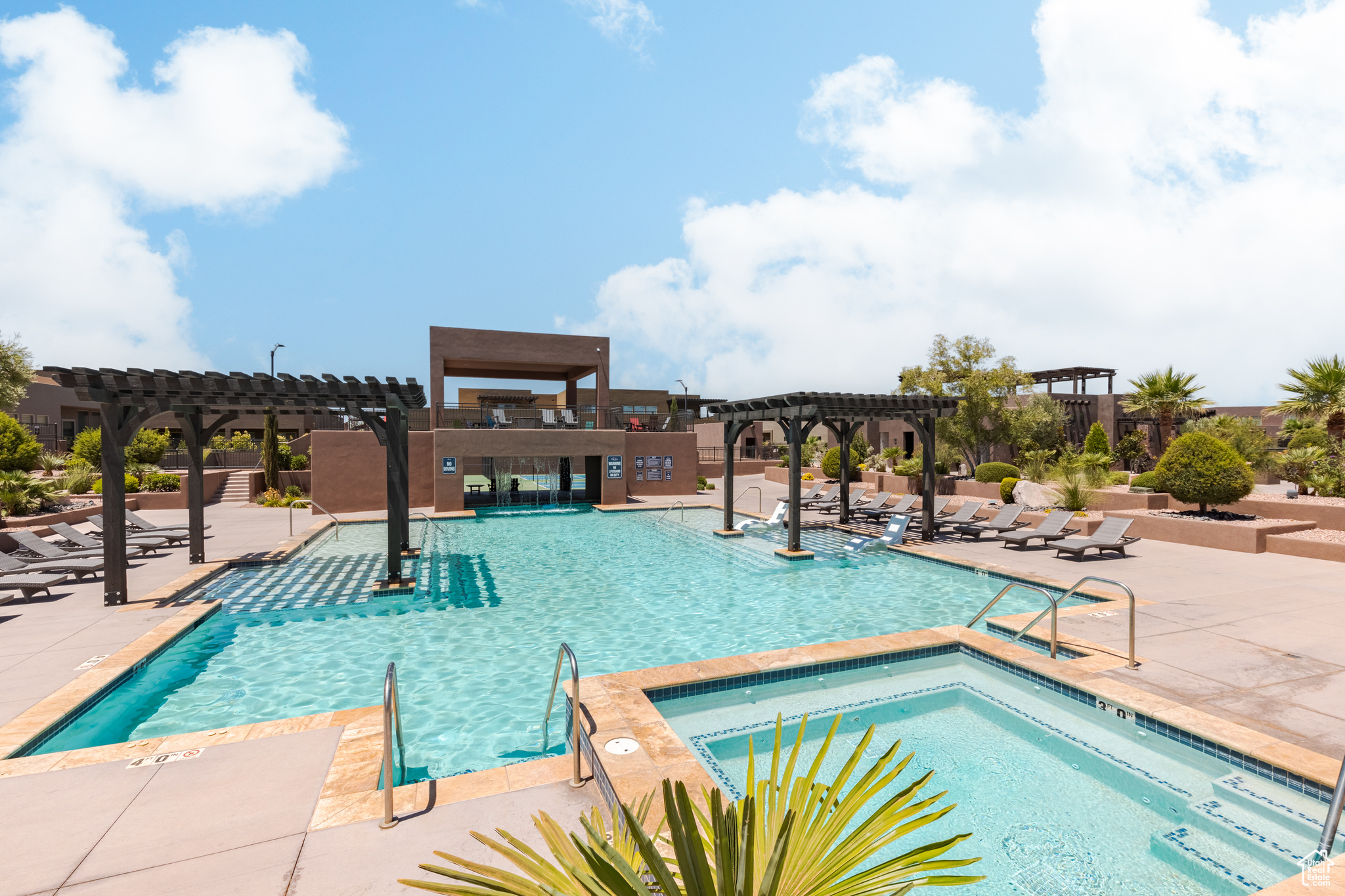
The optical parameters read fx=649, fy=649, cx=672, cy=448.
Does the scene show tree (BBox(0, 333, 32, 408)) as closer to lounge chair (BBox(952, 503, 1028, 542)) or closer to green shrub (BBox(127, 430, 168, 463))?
green shrub (BBox(127, 430, 168, 463))

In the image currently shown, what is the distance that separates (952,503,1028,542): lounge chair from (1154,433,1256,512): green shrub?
11.3 ft

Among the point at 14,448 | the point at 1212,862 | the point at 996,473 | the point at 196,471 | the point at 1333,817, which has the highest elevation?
the point at 14,448

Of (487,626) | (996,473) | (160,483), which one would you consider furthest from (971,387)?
(160,483)

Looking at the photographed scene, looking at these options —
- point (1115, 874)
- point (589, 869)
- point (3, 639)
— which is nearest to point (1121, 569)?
point (1115, 874)

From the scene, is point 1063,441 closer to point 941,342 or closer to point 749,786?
point 941,342

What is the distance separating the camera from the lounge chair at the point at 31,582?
9.33m

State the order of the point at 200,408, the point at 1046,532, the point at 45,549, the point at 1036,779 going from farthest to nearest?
→ the point at 1046,532 < the point at 200,408 < the point at 45,549 < the point at 1036,779

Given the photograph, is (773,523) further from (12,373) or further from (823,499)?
(12,373)

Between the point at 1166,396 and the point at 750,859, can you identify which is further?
the point at 1166,396

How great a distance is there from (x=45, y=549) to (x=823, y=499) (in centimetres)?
2008

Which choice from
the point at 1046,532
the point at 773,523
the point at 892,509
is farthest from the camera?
the point at 892,509

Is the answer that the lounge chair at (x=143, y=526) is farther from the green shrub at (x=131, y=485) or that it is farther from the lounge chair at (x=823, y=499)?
the lounge chair at (x=823, y=499)

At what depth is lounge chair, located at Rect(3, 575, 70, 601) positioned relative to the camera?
9328 millimetres

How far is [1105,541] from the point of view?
13.0 metres
